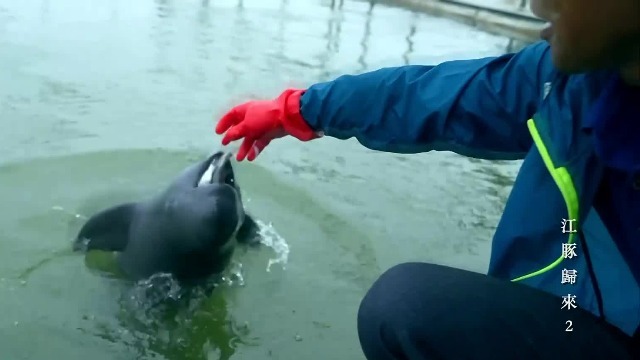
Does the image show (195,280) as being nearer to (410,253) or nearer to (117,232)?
(117,232)

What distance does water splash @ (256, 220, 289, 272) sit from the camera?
3.80 metres

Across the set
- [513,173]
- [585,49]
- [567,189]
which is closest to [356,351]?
[567,189]

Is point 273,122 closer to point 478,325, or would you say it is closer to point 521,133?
point 521,133

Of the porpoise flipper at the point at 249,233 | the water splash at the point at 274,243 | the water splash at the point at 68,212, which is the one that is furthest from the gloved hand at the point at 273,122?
the water splash at the point at 68,212

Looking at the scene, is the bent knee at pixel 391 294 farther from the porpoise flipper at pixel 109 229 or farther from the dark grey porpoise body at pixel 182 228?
the porpoise flipper at pixel 109 229

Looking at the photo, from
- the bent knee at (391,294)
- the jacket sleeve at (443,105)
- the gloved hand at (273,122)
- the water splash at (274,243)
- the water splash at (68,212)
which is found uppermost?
the jacket sleeve at (443,105)

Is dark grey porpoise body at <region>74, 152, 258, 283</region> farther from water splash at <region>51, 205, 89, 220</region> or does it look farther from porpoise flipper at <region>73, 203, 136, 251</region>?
water splash at <region>51, 205, 89, 220</region>

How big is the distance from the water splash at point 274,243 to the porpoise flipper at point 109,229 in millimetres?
620

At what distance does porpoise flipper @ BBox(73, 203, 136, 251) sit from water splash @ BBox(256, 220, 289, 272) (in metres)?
0.62

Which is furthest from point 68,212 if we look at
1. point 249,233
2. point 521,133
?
point 521,133

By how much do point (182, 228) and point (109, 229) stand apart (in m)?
0.45

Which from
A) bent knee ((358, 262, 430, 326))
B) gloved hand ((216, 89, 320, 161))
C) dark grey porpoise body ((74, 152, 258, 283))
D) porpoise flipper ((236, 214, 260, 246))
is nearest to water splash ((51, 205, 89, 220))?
dark grey porpoise body ((74, 152, 258, 283))

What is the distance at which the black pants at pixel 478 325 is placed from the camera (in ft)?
6.69

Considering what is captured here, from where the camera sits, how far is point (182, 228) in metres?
3.35
